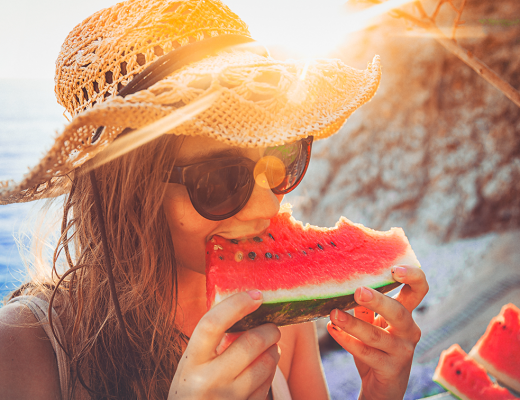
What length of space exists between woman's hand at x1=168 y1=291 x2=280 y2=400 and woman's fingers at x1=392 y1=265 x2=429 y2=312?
689mm

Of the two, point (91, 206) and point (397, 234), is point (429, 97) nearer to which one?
point (397, 234)

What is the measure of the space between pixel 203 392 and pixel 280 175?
1009mm

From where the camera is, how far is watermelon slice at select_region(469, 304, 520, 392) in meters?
2.81

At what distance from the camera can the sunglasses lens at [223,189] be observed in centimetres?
133

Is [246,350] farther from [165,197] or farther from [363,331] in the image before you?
[165,197]

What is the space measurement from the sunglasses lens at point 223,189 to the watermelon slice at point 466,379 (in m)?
2.78

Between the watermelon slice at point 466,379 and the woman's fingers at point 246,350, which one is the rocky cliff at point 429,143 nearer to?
the watermelon slice at point 466,379

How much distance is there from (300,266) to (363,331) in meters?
0.45

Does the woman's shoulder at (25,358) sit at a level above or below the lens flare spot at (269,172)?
below

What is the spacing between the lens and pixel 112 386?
5.08 feet

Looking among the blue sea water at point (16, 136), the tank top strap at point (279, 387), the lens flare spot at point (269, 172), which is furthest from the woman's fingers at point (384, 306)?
the blue sea water at point (16, 136)

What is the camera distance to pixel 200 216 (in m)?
1.43

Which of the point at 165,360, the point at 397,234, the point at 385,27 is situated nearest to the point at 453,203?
the point at 385,27

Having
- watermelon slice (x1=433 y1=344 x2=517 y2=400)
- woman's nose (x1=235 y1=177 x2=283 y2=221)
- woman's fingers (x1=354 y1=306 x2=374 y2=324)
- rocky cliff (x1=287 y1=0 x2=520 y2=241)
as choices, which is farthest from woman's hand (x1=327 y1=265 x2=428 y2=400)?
rocky cliff (x1=287 y1=0 x2=520 y2=241)
